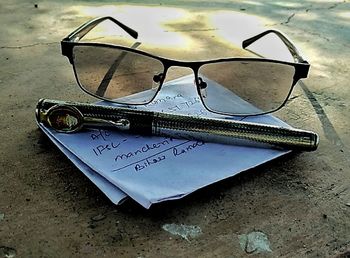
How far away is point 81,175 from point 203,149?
0.49ft

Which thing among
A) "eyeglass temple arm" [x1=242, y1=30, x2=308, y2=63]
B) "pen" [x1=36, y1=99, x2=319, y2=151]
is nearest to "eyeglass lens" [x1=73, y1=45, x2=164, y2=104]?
"pen" [x1=36, y1=99, x2=319, y2=151]

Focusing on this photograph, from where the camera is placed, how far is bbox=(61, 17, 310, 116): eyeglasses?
0.74 m

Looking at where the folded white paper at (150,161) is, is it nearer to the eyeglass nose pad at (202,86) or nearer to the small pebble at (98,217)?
the small pebble at (98,217)

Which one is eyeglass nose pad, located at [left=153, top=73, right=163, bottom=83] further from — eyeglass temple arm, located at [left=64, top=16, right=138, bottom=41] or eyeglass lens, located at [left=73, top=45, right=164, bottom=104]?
eyeglass temple arm, located at [left=64, top=16, right=138, bottom=41]

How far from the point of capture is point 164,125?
24.9 inches

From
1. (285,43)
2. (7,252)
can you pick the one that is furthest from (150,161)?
(285,43)

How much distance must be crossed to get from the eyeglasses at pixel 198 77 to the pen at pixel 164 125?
3.7 inches

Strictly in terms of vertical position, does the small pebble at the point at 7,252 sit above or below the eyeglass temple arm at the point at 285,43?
below

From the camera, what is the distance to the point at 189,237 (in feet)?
1.64

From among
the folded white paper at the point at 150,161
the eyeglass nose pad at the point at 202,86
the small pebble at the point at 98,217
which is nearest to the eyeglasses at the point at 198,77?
the eyeglass nose pad at the point at 202,86

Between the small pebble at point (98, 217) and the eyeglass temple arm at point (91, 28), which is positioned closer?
the small pebble at point (98, 217)

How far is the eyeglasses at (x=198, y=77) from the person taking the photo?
2.41 ft

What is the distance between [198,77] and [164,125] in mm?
156

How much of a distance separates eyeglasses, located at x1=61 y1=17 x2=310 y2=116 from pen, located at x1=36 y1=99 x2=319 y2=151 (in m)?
0.09
